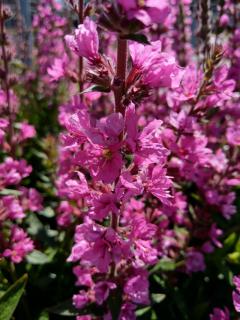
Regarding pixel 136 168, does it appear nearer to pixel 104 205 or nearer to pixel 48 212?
pixel 104 205

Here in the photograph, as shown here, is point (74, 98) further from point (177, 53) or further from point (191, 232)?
point (177, 53)

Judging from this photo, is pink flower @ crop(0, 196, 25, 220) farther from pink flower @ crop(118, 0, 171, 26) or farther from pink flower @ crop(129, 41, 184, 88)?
pink flower @ crop(118, 0, 171, 26)

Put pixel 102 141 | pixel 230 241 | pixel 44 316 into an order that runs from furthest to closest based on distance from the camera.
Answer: pixel 230 241 < pixel 44 316 < pixel 102 141

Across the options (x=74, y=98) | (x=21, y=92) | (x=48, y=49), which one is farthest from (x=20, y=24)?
(x=74, y=98)

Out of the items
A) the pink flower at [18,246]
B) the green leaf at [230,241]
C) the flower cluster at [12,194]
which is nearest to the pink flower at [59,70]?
the flower cluster at [12,194]

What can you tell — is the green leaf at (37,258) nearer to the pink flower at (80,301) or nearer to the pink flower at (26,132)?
the pink flower at (80,301)

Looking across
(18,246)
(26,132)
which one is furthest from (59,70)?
(18,246)

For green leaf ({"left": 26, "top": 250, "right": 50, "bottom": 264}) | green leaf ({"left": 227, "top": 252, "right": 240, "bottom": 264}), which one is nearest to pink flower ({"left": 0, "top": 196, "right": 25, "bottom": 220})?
green leaf ({"left": 26, "top": 250, "right": 50, "bottom": 264})
